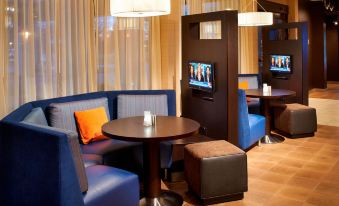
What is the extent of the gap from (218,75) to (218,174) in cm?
134

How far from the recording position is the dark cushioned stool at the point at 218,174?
3.25 meters

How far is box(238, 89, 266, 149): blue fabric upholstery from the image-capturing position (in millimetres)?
4684

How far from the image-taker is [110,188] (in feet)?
8.46

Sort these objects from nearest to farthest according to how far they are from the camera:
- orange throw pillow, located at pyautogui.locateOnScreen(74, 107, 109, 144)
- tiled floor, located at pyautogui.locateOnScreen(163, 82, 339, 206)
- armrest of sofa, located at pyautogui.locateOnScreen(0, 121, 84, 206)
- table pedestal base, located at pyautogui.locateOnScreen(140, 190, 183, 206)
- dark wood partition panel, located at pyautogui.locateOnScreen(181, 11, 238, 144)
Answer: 1. armrest of sofa, located at pyautogui.locateOnScreen(0, 121, 84, 206)
2. table pedestal base, located at pyautogui.locateOnScreen(140, 190, 183, 206)
3. tiled floor, located at pyautogui.locateOnScreen(163, 82, 339, 206)
4. orange throw pillow, located at pyautogui.locateOnScreen(74, 107, 109, 144)
5. dark wood partition panel, located at pyautogui.locateOnScreen(181, 11, 238, 144)

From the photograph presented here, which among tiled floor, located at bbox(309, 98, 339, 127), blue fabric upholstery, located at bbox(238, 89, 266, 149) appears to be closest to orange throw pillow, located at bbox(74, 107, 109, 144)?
blue fabric upholstery, located at bbox(238, 89, 266, 149)

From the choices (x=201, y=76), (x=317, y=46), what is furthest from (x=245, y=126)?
(x=317, y=46)

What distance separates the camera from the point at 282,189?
3.60 metres

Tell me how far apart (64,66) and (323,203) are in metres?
3.15

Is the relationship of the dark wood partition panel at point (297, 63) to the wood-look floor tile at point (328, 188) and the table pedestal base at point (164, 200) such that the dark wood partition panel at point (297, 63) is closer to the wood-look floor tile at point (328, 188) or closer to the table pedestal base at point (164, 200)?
the wood-look floor tile at point (328, 188)

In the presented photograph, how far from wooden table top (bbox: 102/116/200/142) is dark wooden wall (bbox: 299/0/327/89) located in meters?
10.0

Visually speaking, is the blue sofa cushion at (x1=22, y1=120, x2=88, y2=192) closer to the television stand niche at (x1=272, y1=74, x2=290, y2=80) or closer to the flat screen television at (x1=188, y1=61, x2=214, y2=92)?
the flat screen television at (x1=188, y1=61, x2=214, y2=92)

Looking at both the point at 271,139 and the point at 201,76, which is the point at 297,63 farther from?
the point at 201,76

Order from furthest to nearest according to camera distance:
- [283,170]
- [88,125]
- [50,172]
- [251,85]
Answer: [251,85] < [283,170] < [88,125] < [50,172]

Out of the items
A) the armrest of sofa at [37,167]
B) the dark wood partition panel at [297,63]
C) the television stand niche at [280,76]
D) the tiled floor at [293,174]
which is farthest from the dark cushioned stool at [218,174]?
the television stand niche at [280,76]
